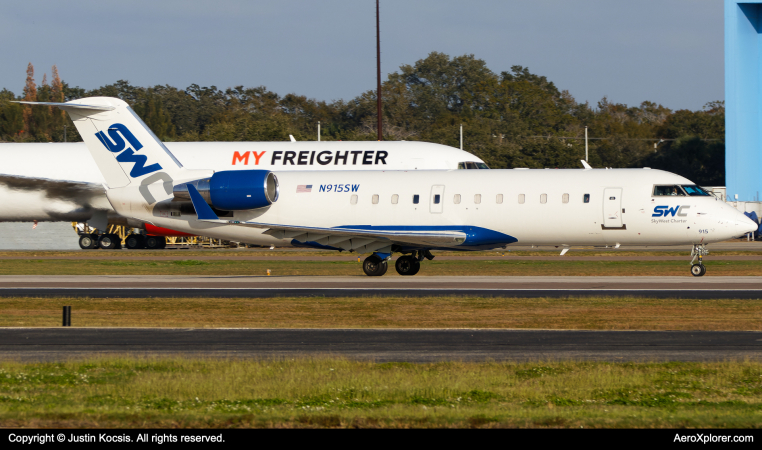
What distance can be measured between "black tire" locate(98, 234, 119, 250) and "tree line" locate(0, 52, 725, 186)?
1046 inches

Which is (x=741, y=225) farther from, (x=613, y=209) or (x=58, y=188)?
(x=58, y=188)

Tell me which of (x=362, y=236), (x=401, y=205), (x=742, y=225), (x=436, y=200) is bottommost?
(x=362, y=236)

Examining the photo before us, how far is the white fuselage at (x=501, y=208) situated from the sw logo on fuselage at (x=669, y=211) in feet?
0.11

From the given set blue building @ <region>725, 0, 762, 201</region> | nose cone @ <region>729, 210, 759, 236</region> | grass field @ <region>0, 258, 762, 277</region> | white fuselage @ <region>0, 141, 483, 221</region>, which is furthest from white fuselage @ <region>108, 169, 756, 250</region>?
blue building @ <region>725, 0, 762, 201</region>

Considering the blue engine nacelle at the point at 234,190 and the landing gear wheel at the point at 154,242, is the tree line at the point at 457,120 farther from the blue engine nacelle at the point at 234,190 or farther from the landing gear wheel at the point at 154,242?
the blue engine nacelle at the point at 234,190

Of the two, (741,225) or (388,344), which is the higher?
(741,225)

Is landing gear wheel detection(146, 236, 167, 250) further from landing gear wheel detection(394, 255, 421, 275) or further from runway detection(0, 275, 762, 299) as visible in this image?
landing gear wheel detection(394, 255, 421, 275)

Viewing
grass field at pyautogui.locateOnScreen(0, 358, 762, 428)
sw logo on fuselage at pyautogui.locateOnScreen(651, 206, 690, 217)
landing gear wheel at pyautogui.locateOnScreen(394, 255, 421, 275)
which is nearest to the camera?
grass field at pyautogui.locateOnScreen(0, 358, 762, 428)

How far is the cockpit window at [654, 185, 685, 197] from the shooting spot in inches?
1137

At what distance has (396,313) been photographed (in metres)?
20.2

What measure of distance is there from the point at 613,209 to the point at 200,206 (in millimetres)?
13918

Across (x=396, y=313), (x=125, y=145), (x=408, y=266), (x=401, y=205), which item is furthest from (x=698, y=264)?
(x=125, y=145)

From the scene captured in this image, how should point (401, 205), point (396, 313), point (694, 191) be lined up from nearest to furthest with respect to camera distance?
point (396, 313) → point (694, 191) → point (401, 205)

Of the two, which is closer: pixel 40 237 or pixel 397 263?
pixel 397 263
